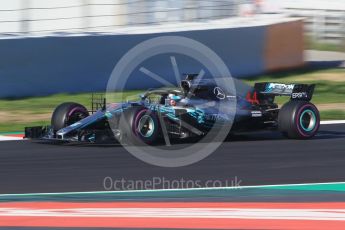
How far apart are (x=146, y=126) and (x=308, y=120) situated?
2276 millimetres

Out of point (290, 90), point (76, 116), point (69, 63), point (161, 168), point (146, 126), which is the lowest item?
point (161, 168)

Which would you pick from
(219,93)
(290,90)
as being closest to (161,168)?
(219,93)

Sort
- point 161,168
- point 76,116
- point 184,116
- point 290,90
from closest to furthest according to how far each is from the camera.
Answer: point 161,168 → point 184,116 → point 76,116 → point 290,90

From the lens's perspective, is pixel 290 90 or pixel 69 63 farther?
pixel 69 63

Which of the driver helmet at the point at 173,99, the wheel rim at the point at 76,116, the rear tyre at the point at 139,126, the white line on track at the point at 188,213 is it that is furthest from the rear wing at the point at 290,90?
the white line on track at the point at 188,213

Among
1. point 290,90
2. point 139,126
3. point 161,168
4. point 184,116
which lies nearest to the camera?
point 161,168

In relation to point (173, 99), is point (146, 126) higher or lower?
lower

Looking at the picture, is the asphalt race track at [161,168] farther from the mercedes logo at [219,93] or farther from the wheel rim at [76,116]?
the mercedes logo at [219,93]

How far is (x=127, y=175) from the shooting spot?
28.4 feet

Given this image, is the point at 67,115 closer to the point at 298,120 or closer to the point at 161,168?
the point at 161,168

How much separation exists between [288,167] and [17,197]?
10.2ft

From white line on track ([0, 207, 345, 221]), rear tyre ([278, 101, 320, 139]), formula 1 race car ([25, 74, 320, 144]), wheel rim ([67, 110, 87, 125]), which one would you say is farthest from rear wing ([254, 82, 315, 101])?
white line on track ([0, 207, 345, 221])

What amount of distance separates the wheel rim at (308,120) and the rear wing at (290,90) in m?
0.32

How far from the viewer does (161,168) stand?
29.8 feet
